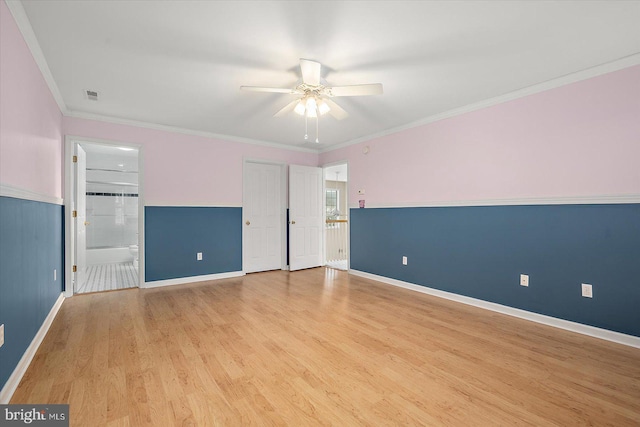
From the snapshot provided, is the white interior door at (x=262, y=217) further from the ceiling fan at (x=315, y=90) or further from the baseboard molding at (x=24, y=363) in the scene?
the baseboard molding at (x=24, y=363)

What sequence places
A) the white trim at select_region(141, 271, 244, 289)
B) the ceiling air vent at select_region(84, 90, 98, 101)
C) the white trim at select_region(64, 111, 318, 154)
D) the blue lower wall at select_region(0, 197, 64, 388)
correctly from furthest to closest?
the white trim at select_region(141, 271, 244, 289)
the white trim at select_region(64, 111, 318, 154)
the ceiling air vent at select_region(84, 90, 98, 101)
the blue lower wall at select_region(0, 197, 64, 388)

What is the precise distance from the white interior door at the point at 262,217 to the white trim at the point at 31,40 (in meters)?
2.77

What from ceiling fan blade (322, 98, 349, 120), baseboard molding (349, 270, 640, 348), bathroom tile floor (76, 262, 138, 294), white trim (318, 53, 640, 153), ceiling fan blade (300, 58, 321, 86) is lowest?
bathroom tile floor (76, 262, 138, 294)

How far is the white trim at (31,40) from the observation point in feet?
5.97

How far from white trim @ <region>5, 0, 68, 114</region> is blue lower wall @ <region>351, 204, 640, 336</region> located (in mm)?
4250

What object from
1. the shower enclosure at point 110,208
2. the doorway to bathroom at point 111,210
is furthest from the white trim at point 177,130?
the shower enclosure at point 110,208

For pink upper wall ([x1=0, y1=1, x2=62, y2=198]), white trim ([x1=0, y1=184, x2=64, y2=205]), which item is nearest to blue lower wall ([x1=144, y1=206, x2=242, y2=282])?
pink upper wall ([x1=0, y1=1, x2=62, y2=198])

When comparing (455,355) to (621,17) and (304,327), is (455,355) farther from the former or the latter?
(621,17)

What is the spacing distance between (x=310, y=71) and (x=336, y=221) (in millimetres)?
4546

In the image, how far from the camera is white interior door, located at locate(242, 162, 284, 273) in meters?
5.25

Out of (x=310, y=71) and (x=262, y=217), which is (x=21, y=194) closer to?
(x=310, y=71)

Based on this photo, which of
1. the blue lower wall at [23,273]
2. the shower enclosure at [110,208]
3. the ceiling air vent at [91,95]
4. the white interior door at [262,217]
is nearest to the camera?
the blue lower wall at [23,273]

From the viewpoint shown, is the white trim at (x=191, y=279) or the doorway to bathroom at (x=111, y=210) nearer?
the white trim at (x=191, y=279)

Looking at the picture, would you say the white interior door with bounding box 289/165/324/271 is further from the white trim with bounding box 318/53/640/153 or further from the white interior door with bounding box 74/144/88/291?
the white interior door with bounding box 74/144/88/291
